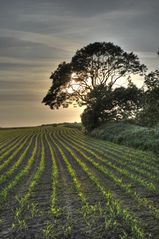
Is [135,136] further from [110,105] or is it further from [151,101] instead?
[110,105]

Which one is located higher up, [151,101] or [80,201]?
[151,101]

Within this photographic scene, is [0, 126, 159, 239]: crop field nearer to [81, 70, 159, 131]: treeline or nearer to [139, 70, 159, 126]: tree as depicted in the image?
[139, 70, 159, 126]: tree

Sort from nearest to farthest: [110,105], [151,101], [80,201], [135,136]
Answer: [80,201] → [151,101] → [135,136] → [110,105]

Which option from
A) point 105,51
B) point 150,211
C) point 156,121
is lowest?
point 150,211

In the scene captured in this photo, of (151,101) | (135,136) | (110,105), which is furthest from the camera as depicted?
(110,105)

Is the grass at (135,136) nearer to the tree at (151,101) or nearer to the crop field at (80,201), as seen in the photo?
the tree at (151,101)

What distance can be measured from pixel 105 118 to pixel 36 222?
5109cm

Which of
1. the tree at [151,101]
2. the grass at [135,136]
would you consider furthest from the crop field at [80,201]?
the grass at [135,136]

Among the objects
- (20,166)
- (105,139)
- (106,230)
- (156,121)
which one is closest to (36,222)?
(106,230)

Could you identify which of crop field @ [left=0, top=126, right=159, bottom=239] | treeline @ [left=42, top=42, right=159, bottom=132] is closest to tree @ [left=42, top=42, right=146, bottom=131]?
treeline @ [left=42, top=42, right=159, bottom=132]

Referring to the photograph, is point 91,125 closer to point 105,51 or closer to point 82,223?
point 105,51

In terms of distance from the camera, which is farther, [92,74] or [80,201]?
[92,74]

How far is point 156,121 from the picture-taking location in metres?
26.0

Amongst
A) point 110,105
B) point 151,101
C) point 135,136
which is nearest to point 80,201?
point 151,101
